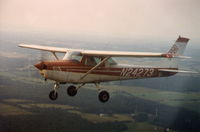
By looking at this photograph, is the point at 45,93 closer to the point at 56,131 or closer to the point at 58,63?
the point at 56,131

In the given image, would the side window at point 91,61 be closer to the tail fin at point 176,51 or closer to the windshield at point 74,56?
the windshield at point 74,56

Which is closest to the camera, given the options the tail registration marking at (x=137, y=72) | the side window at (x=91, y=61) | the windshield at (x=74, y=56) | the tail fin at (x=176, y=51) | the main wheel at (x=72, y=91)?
the windshield at (x=74, y=56)

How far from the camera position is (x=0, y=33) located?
32.2 m

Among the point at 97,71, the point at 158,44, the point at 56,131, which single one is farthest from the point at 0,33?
the point at 97,71

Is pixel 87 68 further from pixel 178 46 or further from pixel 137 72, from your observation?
pixel 178 46

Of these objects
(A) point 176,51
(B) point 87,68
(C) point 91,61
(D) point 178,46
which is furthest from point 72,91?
(D) point 178,46

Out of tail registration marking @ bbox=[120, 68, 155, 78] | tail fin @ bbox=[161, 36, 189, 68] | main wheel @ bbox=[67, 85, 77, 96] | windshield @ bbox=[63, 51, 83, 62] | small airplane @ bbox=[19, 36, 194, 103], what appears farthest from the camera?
tail fin @ bbox=[161, 36, 189, 68]

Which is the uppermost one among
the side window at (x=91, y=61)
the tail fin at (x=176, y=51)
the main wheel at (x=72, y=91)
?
the tail fin at (x=176, y=51)

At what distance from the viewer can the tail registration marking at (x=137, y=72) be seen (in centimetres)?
1009

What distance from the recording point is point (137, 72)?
10.4 metres

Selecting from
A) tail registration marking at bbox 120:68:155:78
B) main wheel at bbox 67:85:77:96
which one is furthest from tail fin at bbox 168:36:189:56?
main wheel at bbox 67:85:77:96

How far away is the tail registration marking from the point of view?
1009cm

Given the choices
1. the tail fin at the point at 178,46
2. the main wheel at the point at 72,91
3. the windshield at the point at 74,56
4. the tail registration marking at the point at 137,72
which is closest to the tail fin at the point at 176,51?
the tail fin at the point at 178,46

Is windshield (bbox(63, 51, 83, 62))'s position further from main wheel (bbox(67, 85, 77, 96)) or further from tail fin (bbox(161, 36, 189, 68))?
tail fin (bbox(161, 36, 189, 68))
